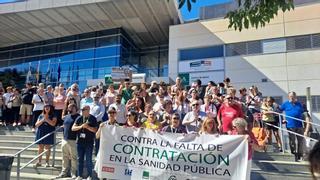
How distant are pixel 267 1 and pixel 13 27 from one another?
28641 mm

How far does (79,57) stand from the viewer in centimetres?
2958

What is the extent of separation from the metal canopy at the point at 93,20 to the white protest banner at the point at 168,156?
56.0 ft

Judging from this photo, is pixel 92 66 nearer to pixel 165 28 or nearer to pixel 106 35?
pixel 106 35

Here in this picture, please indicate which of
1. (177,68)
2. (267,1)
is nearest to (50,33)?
(177,68)

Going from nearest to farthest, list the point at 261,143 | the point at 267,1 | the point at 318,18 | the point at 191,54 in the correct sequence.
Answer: the point at 267,1 → the point at 261,143 → the point at 318,18 → the point at 191,54

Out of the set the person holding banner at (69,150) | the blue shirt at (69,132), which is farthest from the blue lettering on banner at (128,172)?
the blue shirt at (69,132)

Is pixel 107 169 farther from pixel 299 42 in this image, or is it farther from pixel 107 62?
pixel 107 62

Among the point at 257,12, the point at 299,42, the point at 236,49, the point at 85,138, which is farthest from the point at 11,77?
the point at 257,12

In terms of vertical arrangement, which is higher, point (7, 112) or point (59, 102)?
point (59, 102)

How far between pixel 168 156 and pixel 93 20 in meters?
22.1

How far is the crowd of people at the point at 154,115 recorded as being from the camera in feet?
25.7

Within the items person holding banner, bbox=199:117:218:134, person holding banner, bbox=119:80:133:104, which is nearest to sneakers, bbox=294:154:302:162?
person holding banner, bbox=199:117:218:134

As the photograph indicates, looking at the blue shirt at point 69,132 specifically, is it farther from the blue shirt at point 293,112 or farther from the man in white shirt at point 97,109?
the blue shirt at point 293,112

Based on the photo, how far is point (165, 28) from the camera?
2875cm
